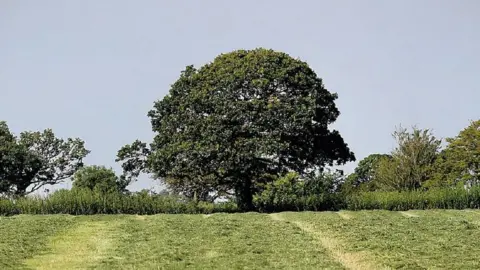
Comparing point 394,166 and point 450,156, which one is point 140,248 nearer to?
point 394,166

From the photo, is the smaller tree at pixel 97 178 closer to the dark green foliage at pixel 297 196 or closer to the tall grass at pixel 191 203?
the dark green foliage at pixel 297 196

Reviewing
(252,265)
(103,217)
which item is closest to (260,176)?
(103,217)

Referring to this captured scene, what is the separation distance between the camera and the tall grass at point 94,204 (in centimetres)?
2872

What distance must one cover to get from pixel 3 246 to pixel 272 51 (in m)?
21.6

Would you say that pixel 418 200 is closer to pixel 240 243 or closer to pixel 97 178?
pixel 240 243

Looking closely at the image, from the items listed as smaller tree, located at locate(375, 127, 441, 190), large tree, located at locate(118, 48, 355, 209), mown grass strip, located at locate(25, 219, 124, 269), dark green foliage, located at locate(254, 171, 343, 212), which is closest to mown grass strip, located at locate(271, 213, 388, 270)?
mown grass strip, located at locate(25, 219, 124, 269)

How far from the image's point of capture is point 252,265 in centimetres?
1359

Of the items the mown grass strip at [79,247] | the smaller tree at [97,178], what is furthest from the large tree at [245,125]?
the mown grass strip at [79,247]

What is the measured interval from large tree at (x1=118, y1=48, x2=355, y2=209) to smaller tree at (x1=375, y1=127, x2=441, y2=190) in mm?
6730

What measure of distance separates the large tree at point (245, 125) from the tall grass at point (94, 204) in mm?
3170

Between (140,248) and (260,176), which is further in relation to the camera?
(260,176)

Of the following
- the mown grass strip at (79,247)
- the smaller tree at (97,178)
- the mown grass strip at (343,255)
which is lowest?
the mown grass strip at (343,255)

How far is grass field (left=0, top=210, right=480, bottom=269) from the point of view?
555 inches

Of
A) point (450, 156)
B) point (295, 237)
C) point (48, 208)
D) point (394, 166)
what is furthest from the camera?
point (450, 156)
